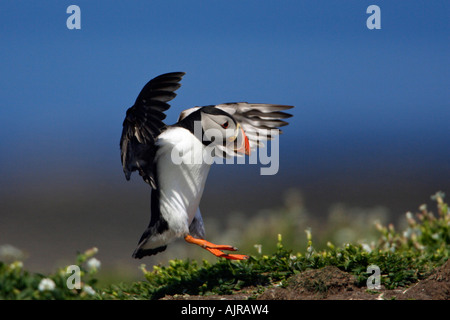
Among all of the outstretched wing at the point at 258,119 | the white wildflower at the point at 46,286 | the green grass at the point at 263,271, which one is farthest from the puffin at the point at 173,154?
the white wildflower at the point at 46,286

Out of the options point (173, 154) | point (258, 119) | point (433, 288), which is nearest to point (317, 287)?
point (433, 288)

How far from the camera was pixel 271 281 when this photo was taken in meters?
6.12

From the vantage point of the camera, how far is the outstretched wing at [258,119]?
689 centimetres

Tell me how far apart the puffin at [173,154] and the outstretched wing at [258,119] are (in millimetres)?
660

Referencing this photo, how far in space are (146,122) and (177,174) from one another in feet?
2.15

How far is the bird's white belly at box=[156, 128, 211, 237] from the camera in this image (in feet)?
19.5

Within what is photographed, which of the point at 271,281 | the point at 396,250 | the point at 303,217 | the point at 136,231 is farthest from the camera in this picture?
the point at 136,231

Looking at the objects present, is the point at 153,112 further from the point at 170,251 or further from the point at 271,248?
the point at 170,251

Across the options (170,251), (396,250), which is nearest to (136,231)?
(170,251)

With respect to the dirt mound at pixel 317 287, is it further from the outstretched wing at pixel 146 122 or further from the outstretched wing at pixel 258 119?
the outstretched wing at pixel 258 119
